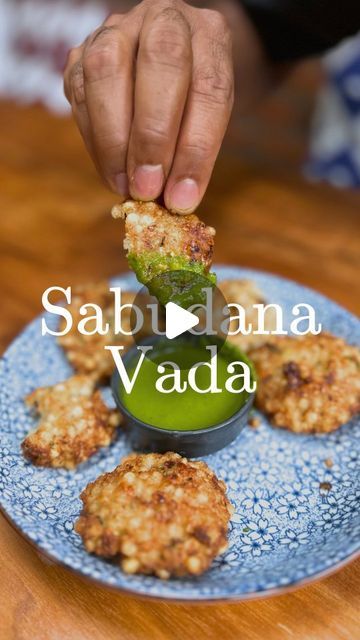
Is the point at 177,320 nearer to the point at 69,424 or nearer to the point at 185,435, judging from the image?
the point at 185,435

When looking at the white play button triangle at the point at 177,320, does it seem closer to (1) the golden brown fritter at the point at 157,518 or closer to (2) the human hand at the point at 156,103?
(2) the human hand at the point at 156,103

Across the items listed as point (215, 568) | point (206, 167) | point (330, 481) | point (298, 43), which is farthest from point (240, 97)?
point (215, 568)

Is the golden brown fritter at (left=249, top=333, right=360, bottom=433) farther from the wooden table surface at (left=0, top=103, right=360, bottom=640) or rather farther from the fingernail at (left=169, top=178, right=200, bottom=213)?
the fingernail at (left=169, top=178, right=200, bottom=213)

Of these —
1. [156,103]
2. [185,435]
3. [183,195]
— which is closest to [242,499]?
[185,435]

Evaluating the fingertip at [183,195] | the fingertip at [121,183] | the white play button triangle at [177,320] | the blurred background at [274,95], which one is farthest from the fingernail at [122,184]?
the blurred background at [274,95]

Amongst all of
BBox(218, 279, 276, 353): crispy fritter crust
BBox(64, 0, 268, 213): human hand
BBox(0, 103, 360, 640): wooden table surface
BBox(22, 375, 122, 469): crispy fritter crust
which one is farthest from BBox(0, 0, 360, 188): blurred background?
BBox(22, 375, 122, 469): crispy fritter crust

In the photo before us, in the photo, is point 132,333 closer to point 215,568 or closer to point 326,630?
point 215,568

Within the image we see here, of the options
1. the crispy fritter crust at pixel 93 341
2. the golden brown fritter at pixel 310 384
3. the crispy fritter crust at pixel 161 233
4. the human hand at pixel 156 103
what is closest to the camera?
the human hand at pixel 156 103
